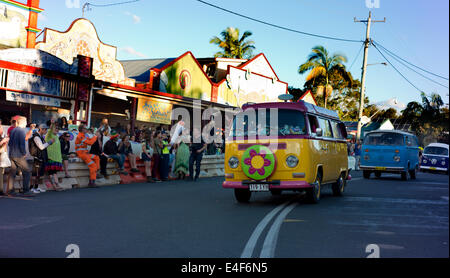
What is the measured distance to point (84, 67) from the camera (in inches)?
821

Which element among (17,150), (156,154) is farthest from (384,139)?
(17,150)

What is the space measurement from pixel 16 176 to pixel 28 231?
6058mm

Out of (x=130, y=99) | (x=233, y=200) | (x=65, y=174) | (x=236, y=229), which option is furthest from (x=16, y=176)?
(x=130, y=99)

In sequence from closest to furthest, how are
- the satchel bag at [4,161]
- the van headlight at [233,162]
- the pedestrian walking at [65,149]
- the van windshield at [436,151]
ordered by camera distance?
the van headlight at [233,162] → the satchel bag at [4,161] → the pedestrian walking at [65,149] → the van windshield at [436,151]

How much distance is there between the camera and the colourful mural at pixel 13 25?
1994 centimetres

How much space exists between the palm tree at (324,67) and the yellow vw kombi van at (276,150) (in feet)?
122

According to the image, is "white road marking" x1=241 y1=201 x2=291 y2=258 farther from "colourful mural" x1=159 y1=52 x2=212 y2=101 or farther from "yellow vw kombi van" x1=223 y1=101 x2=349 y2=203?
"colourful mural" x1=159 y1=52 x2=212 y2=101

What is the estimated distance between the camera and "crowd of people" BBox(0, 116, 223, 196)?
39.0 ft

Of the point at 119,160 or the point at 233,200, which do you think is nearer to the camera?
the point at 233,200

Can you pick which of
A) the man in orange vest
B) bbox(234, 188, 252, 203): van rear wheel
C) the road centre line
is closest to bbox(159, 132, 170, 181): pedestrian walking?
the man in orange vest

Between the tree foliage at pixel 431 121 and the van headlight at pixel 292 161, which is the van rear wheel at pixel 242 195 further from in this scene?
the tree foliage at pixel 431 121

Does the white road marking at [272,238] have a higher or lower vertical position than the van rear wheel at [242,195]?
lower

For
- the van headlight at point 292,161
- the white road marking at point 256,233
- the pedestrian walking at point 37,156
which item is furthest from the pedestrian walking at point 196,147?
the white road marking at point 256,233
